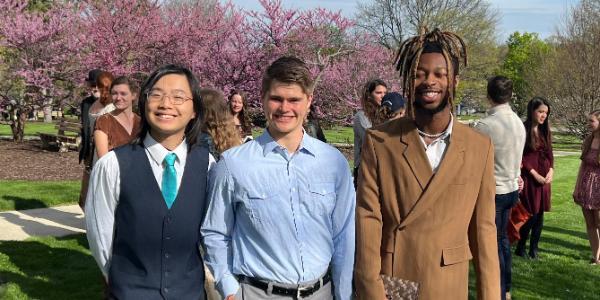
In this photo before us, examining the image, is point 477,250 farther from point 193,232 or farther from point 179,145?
point 179,145

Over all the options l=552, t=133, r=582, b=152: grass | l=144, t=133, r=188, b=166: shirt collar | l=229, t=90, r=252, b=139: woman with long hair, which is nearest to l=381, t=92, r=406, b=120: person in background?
l=229, t=90, r=252, b=139: woman with long hair

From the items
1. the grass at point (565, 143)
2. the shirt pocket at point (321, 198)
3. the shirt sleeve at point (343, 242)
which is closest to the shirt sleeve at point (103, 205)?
the shirt pocket at point (321, 198)

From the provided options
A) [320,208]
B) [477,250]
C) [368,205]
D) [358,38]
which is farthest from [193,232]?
[358,38]

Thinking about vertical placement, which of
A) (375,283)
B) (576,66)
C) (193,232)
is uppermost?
(576,66)

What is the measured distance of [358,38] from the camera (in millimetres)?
26250

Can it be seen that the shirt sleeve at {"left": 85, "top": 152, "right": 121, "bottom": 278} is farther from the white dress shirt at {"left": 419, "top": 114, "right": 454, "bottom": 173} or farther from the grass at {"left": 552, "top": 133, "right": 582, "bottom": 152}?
the grass at {"left": 552, "top": 133, "right": 582, "bottom": 152}

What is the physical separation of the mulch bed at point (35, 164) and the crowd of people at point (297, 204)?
11.0 m

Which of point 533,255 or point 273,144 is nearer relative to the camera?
point 273,144

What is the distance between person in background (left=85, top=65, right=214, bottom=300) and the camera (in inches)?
95.1

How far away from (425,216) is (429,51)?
72 centimetres

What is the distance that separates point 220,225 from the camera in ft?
8.08

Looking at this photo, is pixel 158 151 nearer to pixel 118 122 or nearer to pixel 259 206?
pixel 259 206

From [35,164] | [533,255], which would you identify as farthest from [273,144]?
[35,164]

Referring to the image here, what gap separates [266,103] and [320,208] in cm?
51
